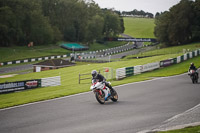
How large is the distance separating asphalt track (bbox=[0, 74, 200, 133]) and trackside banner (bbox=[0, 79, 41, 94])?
38.3 ft

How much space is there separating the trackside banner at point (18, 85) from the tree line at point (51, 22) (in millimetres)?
50925

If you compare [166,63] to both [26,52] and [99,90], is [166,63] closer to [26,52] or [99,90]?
[99,90]

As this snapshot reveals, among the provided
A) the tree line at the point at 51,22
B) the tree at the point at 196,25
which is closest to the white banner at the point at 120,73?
the tree line at the point at 51,22

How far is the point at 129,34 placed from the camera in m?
175

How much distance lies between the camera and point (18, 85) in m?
28.3

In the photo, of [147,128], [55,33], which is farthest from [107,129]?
[55,33]

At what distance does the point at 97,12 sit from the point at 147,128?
124193 mm

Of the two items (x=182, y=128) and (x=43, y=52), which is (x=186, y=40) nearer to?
(x=43, y=52)

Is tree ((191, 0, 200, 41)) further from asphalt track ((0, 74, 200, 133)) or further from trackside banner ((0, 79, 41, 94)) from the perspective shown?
asphalt track ((0, 74, 200, 133))

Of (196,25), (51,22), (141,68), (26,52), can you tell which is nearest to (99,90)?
(141,68)

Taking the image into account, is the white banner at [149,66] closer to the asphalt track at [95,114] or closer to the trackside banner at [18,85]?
the trackside banner at [18,85]

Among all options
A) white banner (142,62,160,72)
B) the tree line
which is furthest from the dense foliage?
white banner (142,62,160,72)

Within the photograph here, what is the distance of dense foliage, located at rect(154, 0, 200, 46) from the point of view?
277 feet

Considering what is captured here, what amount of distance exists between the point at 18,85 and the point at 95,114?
1774 centimetres
